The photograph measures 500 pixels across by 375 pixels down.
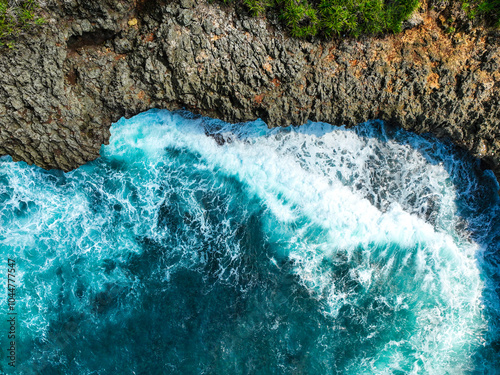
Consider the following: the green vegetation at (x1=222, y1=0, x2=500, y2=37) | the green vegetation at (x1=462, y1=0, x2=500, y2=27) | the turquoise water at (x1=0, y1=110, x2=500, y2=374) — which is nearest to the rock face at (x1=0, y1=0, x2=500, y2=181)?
the green vegetation at (x1=222, y1=0, x2=500, y2=37)

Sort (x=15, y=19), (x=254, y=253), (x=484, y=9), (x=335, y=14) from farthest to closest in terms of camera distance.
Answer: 1. (x=254, y=253)
2. (x=484, y=9)
3. (x=335, y=14)
4. (x=15, y=19)

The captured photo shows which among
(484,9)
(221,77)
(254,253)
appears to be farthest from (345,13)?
(254,253)

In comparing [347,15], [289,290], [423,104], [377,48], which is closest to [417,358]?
[289,290]

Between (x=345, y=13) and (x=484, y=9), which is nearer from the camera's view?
(x=345, y=13)

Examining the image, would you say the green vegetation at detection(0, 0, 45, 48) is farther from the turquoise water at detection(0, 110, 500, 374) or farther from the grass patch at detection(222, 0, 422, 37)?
the grass patch at detection(222, 0, 422, 37)

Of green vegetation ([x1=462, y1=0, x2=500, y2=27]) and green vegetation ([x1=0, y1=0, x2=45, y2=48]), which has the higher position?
green vegetation ([x1=462, y1=0, x2=500, y2=27])

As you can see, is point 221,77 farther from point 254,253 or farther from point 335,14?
point 254,253

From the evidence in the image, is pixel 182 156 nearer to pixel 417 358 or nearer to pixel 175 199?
pixel 175 199
